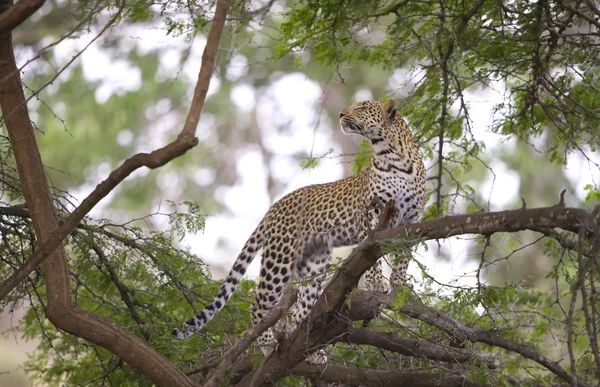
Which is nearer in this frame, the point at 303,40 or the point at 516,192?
the point at 303,40

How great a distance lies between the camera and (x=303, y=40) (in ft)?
25.0

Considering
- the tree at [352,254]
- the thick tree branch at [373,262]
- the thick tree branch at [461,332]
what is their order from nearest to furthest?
the thick tree branch at [373,262]
the tree at [352,254]
the thick tree branch at [461,332]

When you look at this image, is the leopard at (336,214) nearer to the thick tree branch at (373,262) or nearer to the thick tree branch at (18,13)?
the thick tree branch at (373,262)

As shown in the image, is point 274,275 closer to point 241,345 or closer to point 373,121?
point 373,121

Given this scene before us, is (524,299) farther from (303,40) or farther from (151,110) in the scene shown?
(151,110)

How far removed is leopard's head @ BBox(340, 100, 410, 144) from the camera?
8.15m

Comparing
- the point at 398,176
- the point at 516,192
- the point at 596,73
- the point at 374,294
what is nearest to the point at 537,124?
the point at 596,73

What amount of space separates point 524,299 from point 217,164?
1600cm

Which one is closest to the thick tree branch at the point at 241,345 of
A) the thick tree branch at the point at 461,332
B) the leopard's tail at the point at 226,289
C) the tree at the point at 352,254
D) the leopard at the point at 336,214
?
the tree at the point at 352,254

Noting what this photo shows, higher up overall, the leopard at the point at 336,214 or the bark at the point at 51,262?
Answer: the leopard at the point at 336,214

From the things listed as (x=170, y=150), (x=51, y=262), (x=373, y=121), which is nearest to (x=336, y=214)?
(x=373, y=121)

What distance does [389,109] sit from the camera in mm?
8203

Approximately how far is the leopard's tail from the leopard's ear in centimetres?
170

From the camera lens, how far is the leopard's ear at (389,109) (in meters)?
8.18
